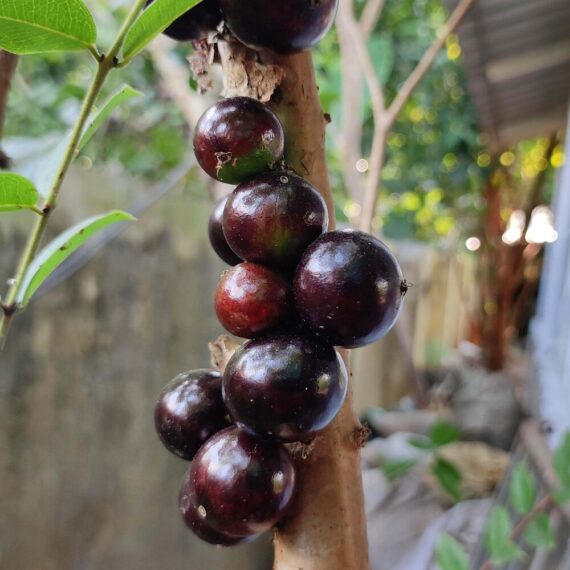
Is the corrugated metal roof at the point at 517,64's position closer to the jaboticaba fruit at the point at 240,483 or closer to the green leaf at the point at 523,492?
the green leaf at the point at 523,492


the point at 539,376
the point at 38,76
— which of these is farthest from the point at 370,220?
the point at 38,76

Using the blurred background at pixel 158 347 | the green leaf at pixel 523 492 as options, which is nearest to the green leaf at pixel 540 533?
the green leaf at pixel 523 492

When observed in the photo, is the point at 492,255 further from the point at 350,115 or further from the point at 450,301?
the point at 350,115

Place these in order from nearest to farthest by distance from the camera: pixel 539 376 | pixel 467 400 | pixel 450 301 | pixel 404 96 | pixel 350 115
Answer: pixel 404 96, pixel 350 115, pixel 539 376, pixel 467 400, pixel 450 301

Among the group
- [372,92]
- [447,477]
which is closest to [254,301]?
[372,92]

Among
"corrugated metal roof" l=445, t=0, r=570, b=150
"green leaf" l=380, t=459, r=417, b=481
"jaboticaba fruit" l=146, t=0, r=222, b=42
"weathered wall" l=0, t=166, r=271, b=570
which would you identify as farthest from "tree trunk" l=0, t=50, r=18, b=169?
"corrugated metal roof" l=445, t=0, r=570, b=150

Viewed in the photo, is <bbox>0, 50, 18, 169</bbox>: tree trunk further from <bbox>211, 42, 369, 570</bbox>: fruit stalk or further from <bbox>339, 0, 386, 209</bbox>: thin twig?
<bbox>339, 0, 386, 209</bbox>: thin twig
